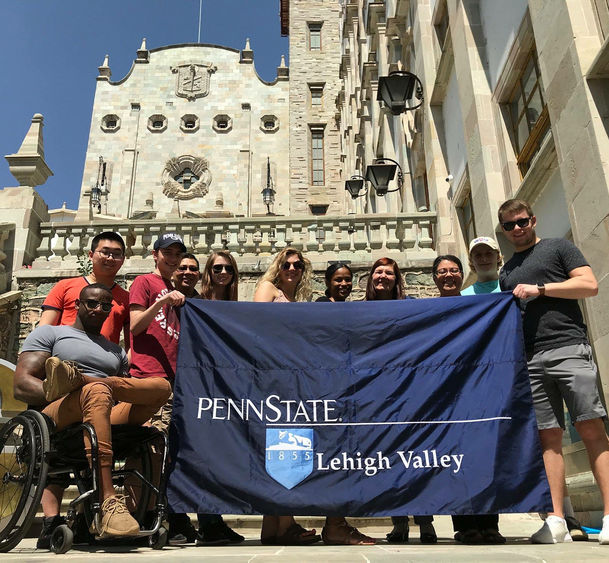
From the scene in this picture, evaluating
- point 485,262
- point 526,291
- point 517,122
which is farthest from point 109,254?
point 517,122

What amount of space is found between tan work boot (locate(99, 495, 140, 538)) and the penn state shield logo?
1000mm

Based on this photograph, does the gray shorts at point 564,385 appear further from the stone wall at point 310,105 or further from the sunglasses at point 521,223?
the stone wall at point 310,105

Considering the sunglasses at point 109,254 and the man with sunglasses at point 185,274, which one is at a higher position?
the sunglasses at point 109,254

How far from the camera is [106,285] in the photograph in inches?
183

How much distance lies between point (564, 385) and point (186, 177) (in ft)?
121

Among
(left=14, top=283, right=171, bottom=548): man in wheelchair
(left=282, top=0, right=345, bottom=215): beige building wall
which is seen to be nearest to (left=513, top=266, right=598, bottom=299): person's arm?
(left=14, top=283, right=171, bottom=548): man in wheelchair

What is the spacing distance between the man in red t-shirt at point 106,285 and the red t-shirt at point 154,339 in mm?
300

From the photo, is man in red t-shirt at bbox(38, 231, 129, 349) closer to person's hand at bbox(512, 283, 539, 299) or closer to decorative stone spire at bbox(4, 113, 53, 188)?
person's hand at bbox(512, 283, 539, 299)

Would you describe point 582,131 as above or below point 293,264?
above

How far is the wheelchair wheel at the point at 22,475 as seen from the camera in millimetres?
3199

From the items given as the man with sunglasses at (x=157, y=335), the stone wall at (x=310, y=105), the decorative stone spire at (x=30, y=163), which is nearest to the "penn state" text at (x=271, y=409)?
the man with sunglasses at (x=157, y=335)

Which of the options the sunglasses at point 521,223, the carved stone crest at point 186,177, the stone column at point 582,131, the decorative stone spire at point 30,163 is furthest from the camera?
the carved stone crest at point 186,177

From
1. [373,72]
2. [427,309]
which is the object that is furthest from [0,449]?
[373,72]

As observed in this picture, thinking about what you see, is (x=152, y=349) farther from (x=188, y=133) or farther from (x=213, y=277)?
(x=188, y=133)
